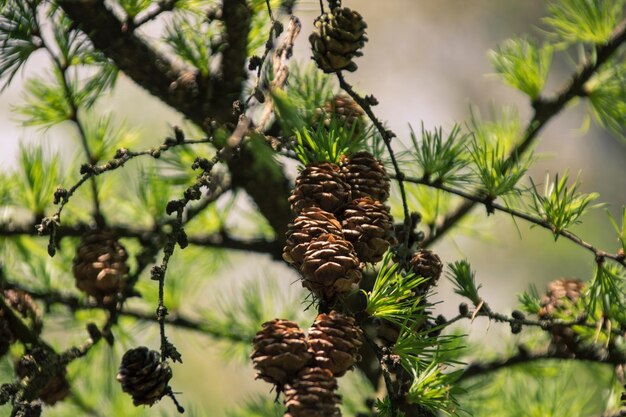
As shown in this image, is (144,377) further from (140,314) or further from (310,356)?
(140,314)

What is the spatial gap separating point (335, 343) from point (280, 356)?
29 millimetres

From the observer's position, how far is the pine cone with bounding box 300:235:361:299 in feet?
1.53

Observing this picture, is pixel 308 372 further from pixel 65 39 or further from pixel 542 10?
pixel 542 10

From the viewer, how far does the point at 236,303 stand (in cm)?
100

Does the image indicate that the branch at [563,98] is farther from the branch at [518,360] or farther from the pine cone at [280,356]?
the pine cone at [280,356]

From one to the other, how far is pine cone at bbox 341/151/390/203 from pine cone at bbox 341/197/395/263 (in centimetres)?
3

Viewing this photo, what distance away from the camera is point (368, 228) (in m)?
0.50

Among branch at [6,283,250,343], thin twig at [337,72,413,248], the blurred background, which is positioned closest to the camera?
thin twig at [337,72,413,248]

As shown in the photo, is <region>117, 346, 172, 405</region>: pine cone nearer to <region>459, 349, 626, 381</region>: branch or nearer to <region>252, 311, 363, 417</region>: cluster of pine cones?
<region>252, 311, 363, 417</region>: cluster of pine cones

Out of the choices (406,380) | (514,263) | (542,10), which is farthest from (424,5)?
(406,380)

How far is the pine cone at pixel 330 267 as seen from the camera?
0.47 metres

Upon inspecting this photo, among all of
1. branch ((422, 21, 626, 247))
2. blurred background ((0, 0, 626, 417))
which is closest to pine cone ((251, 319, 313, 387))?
branch ((422, 21, 626, 247))

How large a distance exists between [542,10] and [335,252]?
2.88 metres

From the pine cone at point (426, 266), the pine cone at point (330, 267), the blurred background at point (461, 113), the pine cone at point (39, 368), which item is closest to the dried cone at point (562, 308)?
the pine cone at point (426, 266)
